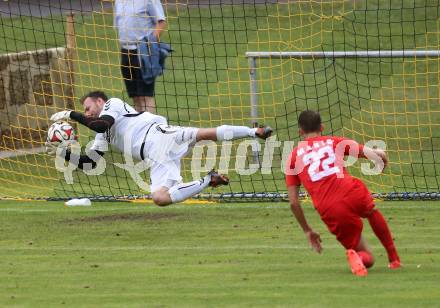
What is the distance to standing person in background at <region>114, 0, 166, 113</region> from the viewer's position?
16.6 meters

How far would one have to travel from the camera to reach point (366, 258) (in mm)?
10273

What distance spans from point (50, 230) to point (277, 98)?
990 cm

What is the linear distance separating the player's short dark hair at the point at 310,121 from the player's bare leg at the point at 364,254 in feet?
3.35

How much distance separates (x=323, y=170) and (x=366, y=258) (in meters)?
0.81

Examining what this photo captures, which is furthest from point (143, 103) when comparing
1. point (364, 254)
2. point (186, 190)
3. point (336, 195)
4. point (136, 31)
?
point (364, 254)

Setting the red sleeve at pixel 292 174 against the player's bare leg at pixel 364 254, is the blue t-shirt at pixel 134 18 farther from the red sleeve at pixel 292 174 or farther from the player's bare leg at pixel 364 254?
the player's bare leg at pixel 364 254

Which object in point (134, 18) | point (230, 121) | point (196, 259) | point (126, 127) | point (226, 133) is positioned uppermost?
point (134, 18)

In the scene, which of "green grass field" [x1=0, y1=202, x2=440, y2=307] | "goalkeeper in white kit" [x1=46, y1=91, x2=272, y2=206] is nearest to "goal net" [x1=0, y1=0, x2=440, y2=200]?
"green grass field" [x1=0, y1=202, x2=440, y2=307]

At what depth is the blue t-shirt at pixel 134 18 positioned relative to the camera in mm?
16656

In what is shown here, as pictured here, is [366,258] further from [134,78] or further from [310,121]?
[134,78]

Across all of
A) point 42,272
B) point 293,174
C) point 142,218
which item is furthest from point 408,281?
point 142,218

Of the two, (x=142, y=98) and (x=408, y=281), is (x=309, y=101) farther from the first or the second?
(x=408, y=281)

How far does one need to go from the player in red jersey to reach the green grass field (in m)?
0.22

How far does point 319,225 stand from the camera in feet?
43.0
